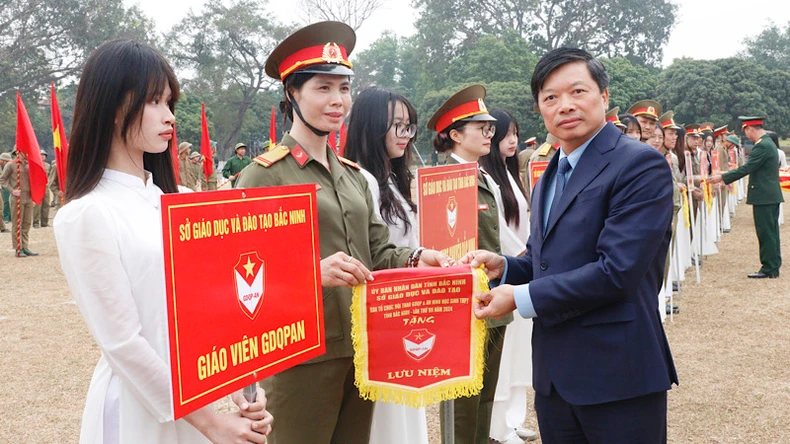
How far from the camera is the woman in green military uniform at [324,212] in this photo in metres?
2.26

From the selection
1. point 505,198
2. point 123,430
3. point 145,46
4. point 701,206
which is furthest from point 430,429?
point 701,206

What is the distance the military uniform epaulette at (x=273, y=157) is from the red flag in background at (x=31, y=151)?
8.28m

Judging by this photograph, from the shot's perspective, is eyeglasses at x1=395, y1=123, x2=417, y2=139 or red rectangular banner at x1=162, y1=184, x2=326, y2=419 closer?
red rectangular banner at x1=162, y1=184, x2=326, y2=419

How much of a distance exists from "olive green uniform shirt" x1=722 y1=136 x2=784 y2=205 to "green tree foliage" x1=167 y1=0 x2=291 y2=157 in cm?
3361

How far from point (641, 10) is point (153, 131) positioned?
5331 centimetres

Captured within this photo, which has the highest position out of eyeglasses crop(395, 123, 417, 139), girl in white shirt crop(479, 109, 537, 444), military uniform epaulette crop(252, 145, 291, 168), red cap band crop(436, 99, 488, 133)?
red cap band crop(436, 99, 488, 133)

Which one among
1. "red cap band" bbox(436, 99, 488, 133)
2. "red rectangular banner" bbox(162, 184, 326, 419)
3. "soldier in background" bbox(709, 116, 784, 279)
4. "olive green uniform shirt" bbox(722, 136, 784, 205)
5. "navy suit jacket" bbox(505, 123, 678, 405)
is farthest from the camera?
"olive green uniform shirt" bbox(722, 136, 784, 205)

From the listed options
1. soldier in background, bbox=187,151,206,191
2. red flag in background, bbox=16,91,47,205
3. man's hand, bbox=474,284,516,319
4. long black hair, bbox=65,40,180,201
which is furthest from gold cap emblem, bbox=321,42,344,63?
soldier in background, bbox=187,151,206,191

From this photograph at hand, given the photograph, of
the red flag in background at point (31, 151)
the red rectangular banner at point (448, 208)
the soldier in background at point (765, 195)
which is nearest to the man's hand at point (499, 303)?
the red rectangular banner at point (448, 208)

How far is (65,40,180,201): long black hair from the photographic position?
1.73 m

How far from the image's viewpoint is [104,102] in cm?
173

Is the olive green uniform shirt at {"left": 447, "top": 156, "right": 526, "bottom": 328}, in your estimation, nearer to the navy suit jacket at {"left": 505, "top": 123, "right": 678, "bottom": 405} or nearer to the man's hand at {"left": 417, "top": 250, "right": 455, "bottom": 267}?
the man's hand at {"left": 417, "top": 250, "right": 455, "bottom": 267}

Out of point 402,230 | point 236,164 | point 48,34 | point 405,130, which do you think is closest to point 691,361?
point 402,230

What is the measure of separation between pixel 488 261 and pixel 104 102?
4.26ft
